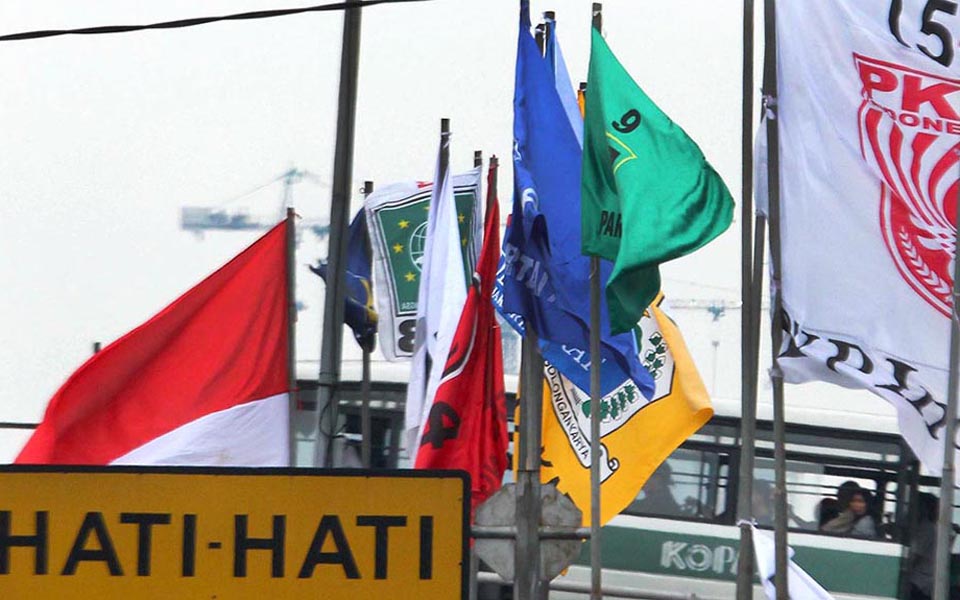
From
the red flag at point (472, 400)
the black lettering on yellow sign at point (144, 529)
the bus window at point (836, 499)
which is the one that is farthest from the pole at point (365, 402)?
the black lettering on yellow sign at point (144, 529)

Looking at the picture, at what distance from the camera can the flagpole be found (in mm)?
9969

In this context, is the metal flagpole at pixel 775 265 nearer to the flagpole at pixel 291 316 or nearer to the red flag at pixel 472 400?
the red flag at pixel 472 400

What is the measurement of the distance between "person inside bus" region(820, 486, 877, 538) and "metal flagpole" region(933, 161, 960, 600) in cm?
763

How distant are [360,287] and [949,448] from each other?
714cm

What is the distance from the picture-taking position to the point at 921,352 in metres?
7.35

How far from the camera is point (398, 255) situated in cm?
1271

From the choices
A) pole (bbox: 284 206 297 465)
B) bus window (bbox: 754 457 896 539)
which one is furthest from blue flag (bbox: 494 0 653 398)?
bus window (bbox: 754 457 896 539)

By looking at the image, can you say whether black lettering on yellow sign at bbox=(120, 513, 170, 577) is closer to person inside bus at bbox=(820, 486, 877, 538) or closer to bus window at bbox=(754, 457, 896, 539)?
bus window at bbox=(754, 457, 896, 539)

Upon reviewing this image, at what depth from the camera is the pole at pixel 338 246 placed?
364 inches

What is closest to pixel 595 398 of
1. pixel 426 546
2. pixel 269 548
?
pixel 426 546

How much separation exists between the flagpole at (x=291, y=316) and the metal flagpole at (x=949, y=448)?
4.15 m

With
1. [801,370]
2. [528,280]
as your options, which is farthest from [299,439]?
[801,370]

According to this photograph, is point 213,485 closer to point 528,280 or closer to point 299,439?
point 528,280

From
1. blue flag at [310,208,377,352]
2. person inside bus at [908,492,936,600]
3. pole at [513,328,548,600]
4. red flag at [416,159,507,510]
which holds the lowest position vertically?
person inside bus at [908,492,936,600]
